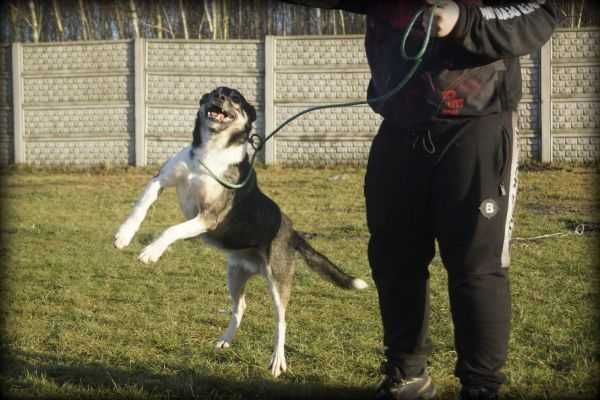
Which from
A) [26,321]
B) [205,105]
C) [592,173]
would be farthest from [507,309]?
[592,173]

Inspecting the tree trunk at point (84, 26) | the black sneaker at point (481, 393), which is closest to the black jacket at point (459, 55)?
the black sneaker at point (481, 393)

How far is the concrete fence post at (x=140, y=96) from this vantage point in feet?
46.0

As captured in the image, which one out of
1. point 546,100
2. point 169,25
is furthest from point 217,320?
point 169,25

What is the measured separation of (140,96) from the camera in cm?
1402

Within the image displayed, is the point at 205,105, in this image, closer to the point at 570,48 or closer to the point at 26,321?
the point at 26,321

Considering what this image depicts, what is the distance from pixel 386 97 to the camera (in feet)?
9.46

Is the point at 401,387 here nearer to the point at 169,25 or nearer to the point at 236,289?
the point at 236,289

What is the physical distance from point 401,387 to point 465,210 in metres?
0.84

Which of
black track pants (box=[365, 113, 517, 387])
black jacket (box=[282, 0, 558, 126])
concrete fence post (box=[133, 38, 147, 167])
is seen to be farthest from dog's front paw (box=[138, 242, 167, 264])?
concrete fence post (box=[133, 38, 147, 167])

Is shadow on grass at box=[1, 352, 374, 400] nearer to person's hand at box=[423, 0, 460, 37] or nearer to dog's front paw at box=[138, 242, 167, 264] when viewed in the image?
dog's front paw at box=[138, 242, 167, 264]

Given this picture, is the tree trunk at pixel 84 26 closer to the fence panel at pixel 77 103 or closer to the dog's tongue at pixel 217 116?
the fence panel at pixel 77 103

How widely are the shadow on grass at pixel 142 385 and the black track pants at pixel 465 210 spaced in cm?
80

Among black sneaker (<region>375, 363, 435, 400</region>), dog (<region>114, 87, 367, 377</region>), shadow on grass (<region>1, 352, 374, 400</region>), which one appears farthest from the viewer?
dog (<region>114, 87, 367, 377</region>)

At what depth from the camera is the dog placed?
4.11 meters
